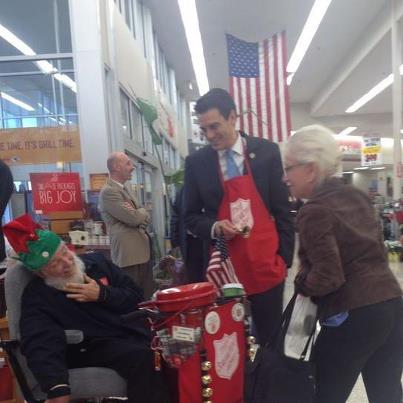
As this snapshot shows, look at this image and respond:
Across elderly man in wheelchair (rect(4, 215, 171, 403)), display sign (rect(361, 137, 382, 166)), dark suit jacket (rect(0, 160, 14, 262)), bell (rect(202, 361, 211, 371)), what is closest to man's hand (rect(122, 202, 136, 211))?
dark suit jacket (rect(0, 160, 14, 262))

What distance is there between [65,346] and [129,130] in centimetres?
473

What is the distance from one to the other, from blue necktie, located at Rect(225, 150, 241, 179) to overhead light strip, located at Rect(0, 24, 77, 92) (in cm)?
319

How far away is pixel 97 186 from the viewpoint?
430cm

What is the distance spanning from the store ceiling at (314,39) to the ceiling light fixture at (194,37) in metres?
0.12

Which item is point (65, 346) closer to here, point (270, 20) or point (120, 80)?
point (120, 80)

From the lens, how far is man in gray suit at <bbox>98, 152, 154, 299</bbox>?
355 centimetres

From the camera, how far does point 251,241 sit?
1.71m

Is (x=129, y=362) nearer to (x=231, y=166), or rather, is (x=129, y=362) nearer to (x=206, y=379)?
(x=206, y=379)

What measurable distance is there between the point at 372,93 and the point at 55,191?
39.8 feet

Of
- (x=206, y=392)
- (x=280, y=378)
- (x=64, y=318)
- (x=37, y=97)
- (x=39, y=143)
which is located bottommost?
(x=206, y=392)

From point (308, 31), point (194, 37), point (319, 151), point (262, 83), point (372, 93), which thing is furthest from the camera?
point (372, 93)

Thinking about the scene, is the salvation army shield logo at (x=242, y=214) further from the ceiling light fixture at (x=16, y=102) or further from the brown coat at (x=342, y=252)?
the ceiling light fixture at (x=16, y=102)

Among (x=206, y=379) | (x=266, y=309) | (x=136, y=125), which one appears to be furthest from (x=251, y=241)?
(x=136, y=125)

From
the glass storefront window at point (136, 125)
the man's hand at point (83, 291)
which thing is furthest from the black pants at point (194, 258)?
the glass storefront window at point (136, 125)
